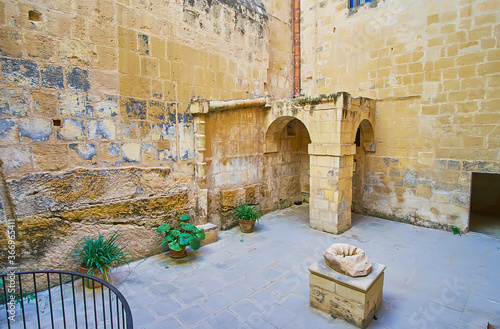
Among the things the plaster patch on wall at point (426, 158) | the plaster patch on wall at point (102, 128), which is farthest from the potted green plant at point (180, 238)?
the plaster patch on wall at point (426, 158)

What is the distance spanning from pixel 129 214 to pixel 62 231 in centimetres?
86

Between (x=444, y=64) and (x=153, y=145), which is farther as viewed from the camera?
(x=444, y=64)

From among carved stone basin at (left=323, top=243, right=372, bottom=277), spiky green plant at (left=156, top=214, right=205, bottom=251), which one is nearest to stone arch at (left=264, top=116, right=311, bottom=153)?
spiky green plant at (left=156, top=214, right=205, bottom=251)

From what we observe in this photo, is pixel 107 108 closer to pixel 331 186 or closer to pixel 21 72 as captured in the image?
pixel 21 72

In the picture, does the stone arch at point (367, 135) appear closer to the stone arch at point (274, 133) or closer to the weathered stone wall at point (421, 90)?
the weathered stone wall at point (421, 90)

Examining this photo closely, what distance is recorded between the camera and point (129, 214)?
414cm

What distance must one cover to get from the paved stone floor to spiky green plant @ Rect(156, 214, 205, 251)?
0.81 feet

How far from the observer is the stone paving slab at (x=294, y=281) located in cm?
293

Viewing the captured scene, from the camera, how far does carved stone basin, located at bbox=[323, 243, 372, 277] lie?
114 inches

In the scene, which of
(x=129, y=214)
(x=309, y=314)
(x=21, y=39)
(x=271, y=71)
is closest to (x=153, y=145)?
(x=129, y=214)

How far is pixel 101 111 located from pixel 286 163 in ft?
14.7

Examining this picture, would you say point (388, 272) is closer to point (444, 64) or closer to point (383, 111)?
point (383, 111)

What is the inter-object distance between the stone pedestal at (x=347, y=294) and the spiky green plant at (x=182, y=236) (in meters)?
1.96

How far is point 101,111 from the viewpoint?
12.5ft
